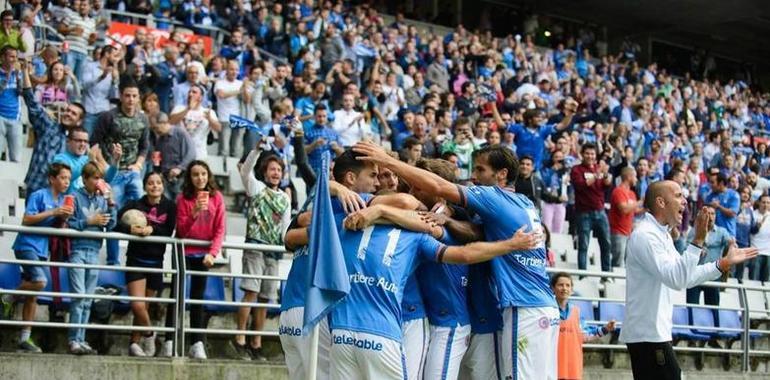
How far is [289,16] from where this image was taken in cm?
2203

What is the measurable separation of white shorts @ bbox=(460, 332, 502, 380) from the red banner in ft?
38.3

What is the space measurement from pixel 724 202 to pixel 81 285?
10767mm

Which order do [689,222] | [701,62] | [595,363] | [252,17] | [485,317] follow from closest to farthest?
[485,317], [595,363], [689,222], [252,17], [701,62]

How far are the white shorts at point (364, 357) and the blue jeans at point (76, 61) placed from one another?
32.9 feet

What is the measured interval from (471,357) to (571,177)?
315 inches

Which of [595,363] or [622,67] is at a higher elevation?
[622,67]

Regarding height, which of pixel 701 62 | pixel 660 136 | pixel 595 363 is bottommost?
pixel 595 363

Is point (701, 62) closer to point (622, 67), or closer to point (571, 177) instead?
point (622, 67)

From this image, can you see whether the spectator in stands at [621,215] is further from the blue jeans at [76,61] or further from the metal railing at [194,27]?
the blue jeans at [76,61]

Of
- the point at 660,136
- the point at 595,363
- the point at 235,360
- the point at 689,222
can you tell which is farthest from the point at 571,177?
the point at 660,136

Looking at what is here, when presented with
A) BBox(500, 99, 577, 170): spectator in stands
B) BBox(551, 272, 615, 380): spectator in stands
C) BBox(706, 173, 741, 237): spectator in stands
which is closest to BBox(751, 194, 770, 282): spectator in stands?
BBox(706, 173, 741, 237): spectator in stands

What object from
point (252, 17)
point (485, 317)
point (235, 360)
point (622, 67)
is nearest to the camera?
point (485, 317)

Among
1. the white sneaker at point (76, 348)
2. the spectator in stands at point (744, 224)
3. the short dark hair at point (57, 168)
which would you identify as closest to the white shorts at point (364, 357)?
the white sneaker at point (76, 348)

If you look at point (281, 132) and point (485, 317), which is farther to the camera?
point (281, 132)
